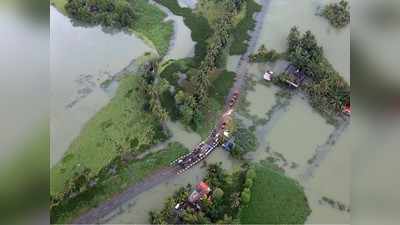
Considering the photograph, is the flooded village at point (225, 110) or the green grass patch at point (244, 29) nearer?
the flooded village at point (225, 110)

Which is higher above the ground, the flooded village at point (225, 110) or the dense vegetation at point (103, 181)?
the flooded village at point (225, 110)

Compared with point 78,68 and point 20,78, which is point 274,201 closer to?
point 78,68

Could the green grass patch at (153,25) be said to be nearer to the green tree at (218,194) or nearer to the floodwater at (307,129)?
the floodwater at (307,129)

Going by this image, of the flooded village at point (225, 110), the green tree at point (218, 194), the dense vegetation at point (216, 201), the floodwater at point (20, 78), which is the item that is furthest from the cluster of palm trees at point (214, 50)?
the floodwater at point (20, 78)

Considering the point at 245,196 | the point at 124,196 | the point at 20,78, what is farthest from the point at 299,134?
the point at 20,78

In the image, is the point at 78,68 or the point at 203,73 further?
the point at 203,73

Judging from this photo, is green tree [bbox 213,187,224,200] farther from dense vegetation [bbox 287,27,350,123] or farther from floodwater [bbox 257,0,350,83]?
floodwater [bbox 257,0,350,83]

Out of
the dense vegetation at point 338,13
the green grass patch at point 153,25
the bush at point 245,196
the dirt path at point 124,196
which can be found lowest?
the dirt path at point 124,196
